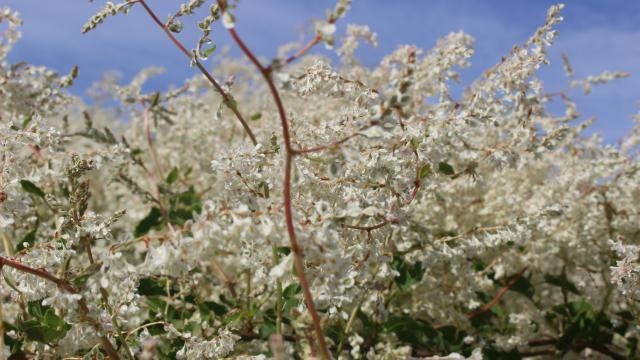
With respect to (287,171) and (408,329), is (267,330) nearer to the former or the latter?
(408,329)

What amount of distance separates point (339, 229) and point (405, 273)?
1.16 metres

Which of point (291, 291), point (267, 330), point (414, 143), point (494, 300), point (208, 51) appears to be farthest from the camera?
point (494, 300)

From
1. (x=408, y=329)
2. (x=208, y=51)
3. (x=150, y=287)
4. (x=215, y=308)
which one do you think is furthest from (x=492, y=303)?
(x=208, y=51)

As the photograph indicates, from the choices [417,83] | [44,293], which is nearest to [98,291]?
[44,293]

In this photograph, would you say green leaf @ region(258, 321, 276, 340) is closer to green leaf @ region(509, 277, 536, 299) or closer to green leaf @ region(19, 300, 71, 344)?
green leaf @ region(19, 300, 71, 344)

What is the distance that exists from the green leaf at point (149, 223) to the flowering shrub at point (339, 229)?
0.01 meters

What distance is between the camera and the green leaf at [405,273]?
2387mm

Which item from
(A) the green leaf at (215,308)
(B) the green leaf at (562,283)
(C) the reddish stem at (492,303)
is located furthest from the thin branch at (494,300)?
(A) the green leaf at (215,308)

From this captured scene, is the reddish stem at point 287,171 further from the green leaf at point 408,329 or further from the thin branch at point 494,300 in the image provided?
the thin branch at point 494,300

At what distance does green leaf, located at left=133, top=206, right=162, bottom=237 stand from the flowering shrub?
13 mm

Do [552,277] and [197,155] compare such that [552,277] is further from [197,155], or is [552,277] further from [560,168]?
[197,155]

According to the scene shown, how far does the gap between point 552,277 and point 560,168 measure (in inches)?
40.8

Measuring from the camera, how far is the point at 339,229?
1.36 m

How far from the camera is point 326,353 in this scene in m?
1.34
